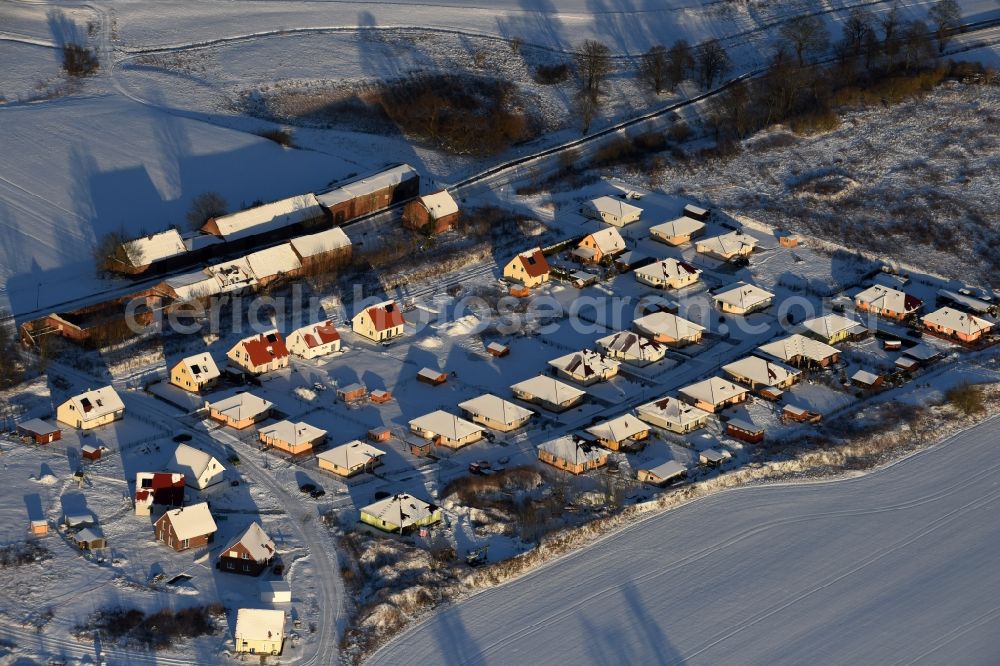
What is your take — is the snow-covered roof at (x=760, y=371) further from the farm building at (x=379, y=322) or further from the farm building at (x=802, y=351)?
the farm building at (x=379, y=322)

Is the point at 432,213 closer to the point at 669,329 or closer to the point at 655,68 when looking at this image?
the point at 669,329

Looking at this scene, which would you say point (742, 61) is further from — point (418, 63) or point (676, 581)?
point (676, 581)

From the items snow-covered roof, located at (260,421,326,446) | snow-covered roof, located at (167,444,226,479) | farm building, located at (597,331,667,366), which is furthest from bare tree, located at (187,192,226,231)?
snow-covered roof, located at (167,444,226,479)

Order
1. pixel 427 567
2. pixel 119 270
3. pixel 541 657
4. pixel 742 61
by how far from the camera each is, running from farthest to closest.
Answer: pixel 742 61
pixel 119 270
pixel 427 567
pixel 541 657

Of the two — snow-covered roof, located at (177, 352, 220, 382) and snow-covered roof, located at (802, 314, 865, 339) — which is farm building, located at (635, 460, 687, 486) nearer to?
snow-covered roof, located at (802, 314, 865, 339)

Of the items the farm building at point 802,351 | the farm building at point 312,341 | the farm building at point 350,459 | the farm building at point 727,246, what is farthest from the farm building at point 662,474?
the farm building at point 727,246

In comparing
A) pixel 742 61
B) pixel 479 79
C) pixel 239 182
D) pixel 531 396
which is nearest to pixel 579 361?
pixel 531 396

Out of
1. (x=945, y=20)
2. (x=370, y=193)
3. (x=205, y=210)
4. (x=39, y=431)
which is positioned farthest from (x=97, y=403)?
(x=945, y=20)
